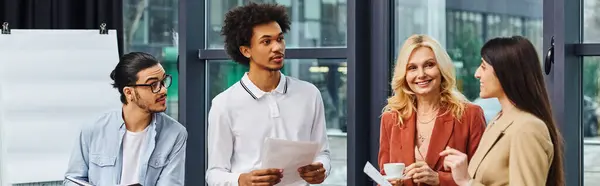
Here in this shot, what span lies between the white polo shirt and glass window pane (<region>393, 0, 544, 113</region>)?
985 millimetres

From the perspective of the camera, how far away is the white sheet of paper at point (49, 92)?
4.27m

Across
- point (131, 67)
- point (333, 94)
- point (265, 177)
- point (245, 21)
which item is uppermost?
point (245, 21)

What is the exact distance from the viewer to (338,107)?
4184 millimetres

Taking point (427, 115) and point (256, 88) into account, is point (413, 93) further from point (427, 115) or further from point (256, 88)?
point (256, 88)

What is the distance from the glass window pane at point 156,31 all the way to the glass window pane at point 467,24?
54.2 inches

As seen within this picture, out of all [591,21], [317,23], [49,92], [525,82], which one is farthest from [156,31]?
[525,82]

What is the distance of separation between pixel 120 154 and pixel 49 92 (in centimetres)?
114

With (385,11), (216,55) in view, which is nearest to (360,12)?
(385,11)

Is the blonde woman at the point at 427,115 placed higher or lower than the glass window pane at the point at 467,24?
lower

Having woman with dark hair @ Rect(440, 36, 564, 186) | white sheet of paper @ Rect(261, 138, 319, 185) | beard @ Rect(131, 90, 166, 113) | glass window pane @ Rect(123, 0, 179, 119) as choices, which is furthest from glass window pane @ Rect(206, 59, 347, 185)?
woman with dark hair @ Rect(440, 36, 564, 186)

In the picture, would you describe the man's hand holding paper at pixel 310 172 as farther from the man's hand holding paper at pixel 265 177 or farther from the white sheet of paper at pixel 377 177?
the white sheet of paper at pixel 377 177

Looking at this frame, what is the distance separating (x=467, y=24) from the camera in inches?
151

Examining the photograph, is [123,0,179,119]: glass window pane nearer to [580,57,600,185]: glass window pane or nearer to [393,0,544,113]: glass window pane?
[393,0,544,113]: glass window pane

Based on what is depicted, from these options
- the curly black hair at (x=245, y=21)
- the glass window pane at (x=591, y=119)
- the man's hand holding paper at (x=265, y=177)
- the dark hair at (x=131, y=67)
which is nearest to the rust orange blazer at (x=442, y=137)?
the man's hand holding paper at (x=265, y=177)
